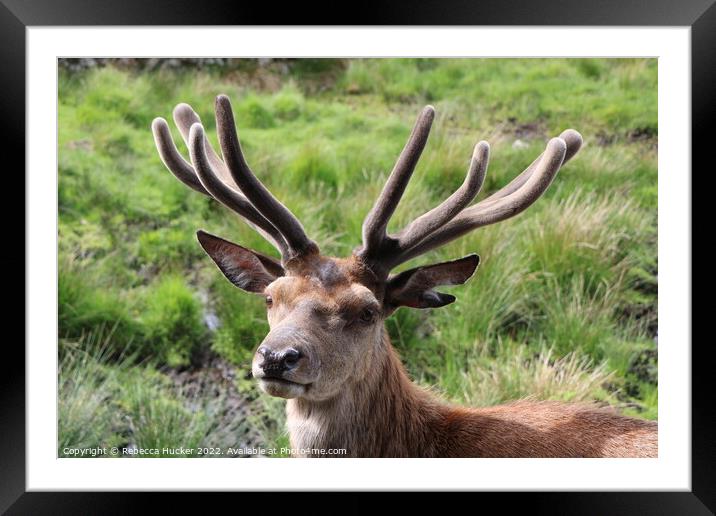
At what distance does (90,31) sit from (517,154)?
3.06 m

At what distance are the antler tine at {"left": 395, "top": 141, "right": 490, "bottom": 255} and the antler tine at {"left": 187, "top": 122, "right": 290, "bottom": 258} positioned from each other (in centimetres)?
54

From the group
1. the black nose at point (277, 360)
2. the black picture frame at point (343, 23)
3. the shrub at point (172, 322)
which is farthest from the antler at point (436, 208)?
the shrub at point (172, 322)

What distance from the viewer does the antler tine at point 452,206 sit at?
13.0ft

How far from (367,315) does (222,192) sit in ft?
2.74

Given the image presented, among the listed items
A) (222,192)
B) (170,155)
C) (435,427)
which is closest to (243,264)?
(222,192)

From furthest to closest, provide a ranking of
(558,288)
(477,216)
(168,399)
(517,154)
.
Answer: (517,154), (558,288), (168,399), (477,216)

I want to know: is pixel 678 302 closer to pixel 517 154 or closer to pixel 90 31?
pixel 517 154

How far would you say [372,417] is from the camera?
13.6 ft

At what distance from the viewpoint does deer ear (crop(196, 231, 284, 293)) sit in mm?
4277

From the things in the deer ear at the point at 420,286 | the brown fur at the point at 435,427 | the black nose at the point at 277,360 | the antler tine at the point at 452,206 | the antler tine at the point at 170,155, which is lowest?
the brown fur at the point at 435,427

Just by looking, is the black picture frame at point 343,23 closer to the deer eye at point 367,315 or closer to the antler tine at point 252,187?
the antler tine at point 252,187

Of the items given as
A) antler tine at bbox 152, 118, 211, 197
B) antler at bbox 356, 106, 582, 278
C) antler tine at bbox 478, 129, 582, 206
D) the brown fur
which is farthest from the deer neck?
antler tine at bbox 152, 118, 211, 197

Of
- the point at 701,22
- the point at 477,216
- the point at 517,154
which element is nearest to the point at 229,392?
the point at 477,216

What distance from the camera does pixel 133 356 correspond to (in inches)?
217
